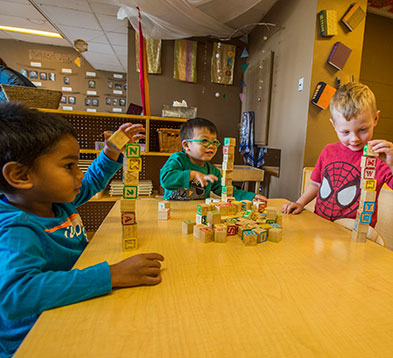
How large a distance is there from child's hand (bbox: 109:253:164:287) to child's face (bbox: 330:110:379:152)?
1.05 metres

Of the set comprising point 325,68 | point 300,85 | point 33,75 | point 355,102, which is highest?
point 33,75

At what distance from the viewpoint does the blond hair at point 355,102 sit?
1104 mm

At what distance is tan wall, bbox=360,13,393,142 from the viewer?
9.09ft

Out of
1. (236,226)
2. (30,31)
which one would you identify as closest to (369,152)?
(236,226)

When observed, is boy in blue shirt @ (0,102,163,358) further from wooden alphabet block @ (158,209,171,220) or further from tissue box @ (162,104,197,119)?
tissue box @ (162,104,197,119)

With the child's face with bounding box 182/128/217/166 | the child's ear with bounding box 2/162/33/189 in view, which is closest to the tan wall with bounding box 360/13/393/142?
the child's face with bounding box 182/128/217/166

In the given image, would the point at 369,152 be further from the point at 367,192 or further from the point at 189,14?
the point at 189,14

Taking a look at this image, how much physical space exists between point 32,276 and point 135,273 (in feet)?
0.66

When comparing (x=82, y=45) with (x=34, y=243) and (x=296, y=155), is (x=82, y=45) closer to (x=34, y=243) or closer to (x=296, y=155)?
(x=296, y=155)

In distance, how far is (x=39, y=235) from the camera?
660mm

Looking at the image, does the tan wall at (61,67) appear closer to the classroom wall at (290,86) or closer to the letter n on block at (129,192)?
the classroom wall at (290,86)

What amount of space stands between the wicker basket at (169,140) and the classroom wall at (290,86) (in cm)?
113

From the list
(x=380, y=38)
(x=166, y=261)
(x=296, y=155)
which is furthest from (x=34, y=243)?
(x=380, y=38)

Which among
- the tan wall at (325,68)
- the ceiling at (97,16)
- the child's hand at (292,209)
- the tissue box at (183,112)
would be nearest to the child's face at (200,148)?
the child's hand at (292,209)
